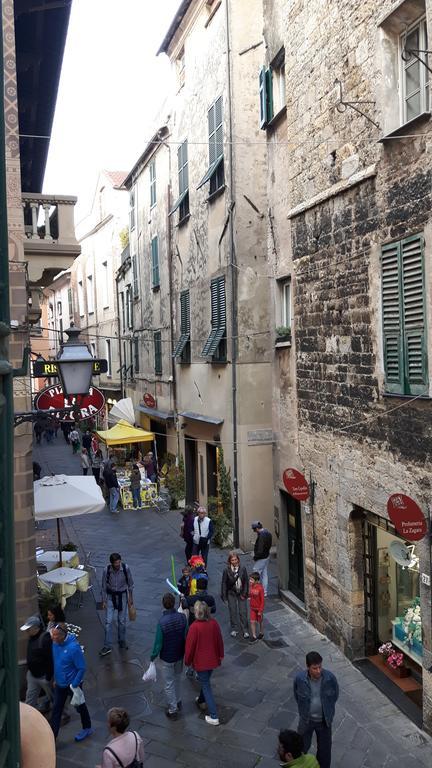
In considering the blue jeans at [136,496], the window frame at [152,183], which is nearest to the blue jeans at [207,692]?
the blue jeans at [136,496]

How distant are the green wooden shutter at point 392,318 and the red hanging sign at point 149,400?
18018mm

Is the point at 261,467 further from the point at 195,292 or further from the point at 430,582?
the point at 430,582

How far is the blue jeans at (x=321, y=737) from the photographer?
6996mm

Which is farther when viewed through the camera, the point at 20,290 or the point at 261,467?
the point at 261,467

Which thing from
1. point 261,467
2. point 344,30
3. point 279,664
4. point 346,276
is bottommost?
point 279,664

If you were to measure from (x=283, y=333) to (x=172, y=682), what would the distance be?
6549 mm

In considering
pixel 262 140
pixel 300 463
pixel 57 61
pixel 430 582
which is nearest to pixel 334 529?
pixel 300 463

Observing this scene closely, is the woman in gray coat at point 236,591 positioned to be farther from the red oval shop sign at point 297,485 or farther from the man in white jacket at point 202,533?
the man in white jacket at point 202,533

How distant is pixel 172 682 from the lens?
8531 millimetres

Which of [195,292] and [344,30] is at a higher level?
[344,30]

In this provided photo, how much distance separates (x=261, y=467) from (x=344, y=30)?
33.0 feet

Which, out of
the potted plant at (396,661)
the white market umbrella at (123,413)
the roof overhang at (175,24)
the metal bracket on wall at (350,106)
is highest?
the roof overhang at (175,24)

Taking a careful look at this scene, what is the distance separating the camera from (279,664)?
10062 millimetres

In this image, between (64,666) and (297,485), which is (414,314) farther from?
(64,666)
